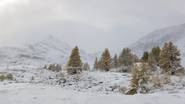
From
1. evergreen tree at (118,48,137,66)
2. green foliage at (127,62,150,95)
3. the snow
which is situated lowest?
the snow

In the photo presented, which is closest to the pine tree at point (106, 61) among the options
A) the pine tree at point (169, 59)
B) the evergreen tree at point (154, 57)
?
the evergreen tree at point (154, 57)

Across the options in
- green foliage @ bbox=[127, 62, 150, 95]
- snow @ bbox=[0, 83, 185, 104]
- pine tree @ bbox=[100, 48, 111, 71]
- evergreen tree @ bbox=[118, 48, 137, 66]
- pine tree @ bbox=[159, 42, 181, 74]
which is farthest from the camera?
evergreen tree @ bbox=[118, 48, 137, 66]

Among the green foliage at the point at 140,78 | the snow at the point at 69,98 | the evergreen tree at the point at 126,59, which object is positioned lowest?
the snow at the point at 69,98

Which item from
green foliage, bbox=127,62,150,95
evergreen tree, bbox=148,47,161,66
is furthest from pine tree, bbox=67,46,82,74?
green foliage, bbox=127,62,150,95

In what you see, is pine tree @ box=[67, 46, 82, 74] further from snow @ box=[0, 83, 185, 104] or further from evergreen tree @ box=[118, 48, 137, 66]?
snow @ box=[0, 83, 185, 104]

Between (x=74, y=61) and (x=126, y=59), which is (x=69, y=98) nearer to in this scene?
(x=74, y=61)

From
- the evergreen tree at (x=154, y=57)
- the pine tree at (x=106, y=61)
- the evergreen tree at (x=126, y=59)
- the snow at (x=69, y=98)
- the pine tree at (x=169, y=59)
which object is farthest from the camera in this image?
the evergreen tree at (x=126, y=59)

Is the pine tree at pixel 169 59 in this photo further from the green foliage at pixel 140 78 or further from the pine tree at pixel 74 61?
the green foliage at pixel 140 78

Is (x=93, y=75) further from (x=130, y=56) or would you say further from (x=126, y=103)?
(x=126, y=103)

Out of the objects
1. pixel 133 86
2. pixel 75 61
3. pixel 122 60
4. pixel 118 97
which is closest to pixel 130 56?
pixel 122 60

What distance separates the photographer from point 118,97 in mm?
18969

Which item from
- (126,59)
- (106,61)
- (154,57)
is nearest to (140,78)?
(154,57)

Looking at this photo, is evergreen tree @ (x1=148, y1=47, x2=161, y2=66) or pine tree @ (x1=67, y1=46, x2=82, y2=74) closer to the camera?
pine tree @ (x1=67, y1=46, x2=82, y2=74)

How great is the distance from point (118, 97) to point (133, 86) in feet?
63.9
